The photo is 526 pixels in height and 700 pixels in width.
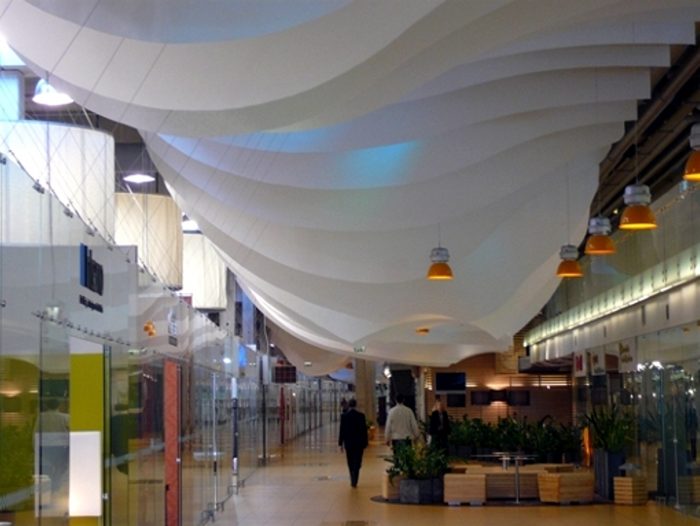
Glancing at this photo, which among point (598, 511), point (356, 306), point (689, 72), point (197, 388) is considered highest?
point (689, 72)

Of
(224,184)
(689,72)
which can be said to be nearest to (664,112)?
(689,72)

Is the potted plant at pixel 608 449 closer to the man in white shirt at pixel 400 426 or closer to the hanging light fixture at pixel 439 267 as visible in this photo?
the man in white shirt at pixel 400 426

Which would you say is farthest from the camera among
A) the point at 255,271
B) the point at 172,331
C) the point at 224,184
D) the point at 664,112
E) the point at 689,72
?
the point at 255,271

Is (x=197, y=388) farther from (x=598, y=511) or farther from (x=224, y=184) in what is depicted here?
(x=598, y=511)

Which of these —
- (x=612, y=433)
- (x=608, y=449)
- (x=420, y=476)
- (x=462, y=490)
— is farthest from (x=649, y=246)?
(x=420, y=476)

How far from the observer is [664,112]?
18.1m

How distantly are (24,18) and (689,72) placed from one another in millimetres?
9435

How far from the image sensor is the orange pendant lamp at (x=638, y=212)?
1349cm

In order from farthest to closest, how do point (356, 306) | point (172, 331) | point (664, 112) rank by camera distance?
point (356, 306) < point (664, 112) < point (172, 331)

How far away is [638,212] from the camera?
13.6m

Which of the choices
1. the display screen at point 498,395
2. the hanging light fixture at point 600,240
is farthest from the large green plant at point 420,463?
the display screen at point 498,395

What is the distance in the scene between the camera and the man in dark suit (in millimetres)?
22016

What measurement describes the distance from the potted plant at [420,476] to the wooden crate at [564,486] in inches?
57.3

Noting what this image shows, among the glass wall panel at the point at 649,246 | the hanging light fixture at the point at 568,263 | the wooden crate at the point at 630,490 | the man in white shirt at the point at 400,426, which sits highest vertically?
the glass wall panel at the point at 649,246
